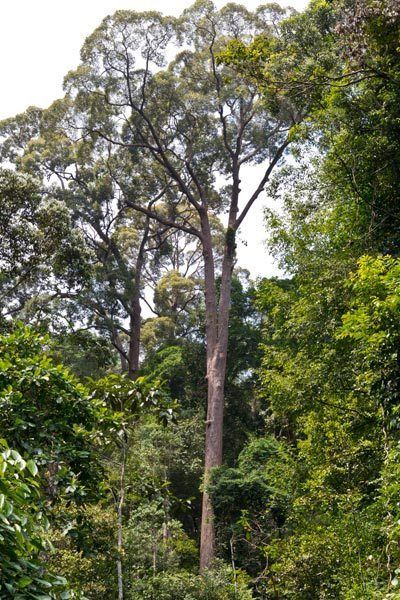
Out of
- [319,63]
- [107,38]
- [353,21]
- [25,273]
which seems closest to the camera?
[353,21]

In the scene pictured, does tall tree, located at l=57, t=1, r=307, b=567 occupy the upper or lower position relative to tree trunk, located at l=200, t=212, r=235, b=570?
upper

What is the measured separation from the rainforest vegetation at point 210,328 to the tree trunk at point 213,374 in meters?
0.05

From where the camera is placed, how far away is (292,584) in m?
8.81

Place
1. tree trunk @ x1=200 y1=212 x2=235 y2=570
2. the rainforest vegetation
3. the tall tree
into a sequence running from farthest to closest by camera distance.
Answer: the tall tree < tree trunk @ x1=200 y1=212 x2=235 y2=570 < the rainforest vegetation

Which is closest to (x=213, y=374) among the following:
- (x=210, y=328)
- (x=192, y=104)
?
(x=210, y=328)

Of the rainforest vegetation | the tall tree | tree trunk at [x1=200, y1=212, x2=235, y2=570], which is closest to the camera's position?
the rainforest vegetation

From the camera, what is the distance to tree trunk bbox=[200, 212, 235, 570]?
43.0 feet

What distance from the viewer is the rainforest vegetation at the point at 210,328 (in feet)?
14.3

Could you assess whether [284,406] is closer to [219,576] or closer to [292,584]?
[292,584]

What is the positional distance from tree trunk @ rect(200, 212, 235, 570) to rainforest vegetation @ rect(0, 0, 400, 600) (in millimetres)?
55

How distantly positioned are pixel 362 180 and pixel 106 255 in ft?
43.7

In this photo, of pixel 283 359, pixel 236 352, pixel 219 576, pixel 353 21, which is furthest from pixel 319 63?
pixel 236 352

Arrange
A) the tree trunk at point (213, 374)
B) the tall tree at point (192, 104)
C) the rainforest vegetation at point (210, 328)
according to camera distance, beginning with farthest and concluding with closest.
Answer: the tall tree at point (192, 104) → the tree trunk at point (213, 374) → the rainforest vegetation at point (210, 328)

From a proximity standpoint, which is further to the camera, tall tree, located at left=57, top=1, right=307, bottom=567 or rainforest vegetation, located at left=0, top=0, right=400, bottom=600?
tall tree, located at left=57, top=1, right=307, bottom=567
